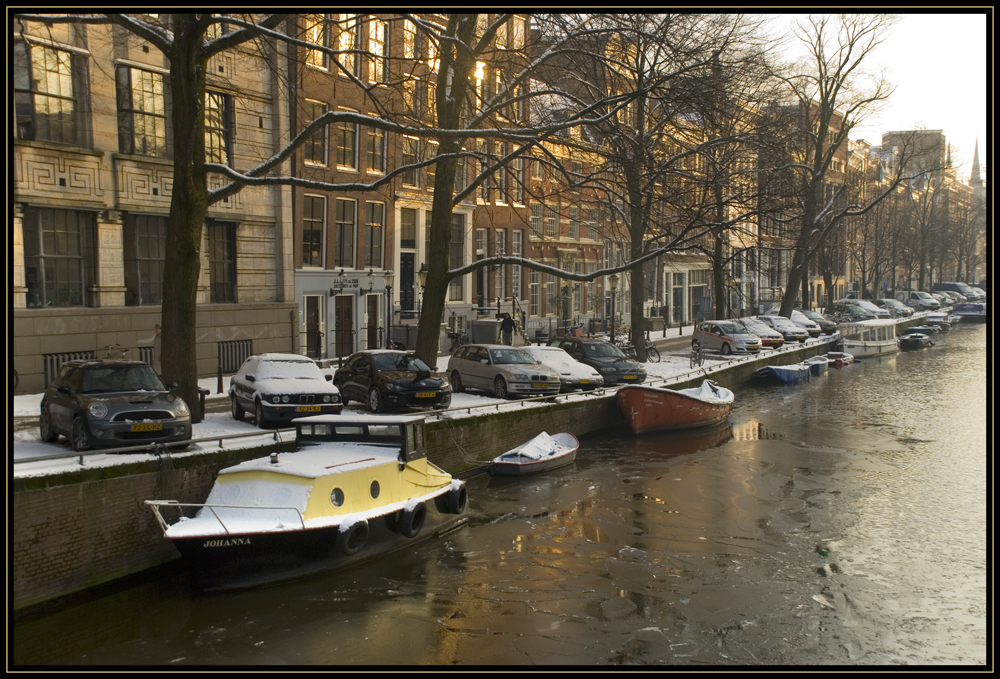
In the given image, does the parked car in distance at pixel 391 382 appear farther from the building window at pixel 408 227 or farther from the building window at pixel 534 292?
the building window at pixel 534 292

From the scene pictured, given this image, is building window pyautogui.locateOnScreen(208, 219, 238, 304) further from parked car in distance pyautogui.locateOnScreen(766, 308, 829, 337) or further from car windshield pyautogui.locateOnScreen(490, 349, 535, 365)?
parked car in distance pyautogui.locateOnScreen(766, 308, 829, 337)

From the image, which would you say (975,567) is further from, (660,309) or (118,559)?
(660,309)

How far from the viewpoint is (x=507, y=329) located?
35156mm

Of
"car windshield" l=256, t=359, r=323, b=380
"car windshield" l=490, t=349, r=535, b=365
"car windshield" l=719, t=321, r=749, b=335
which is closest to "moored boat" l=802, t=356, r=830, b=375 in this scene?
"car windshield" l=719, t=321, r=749, b=335

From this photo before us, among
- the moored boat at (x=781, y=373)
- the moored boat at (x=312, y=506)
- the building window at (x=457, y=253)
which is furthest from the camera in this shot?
the building window at (x=457, y=253)

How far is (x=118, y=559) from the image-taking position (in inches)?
472

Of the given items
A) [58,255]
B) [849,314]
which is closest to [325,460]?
[58,255]

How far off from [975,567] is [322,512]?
34.5 ft

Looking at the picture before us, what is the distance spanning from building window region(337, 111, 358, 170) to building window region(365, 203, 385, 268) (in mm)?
1782

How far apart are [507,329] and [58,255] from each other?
57.6 ft

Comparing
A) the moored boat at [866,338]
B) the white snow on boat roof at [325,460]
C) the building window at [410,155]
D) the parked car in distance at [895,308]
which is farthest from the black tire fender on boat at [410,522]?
the parked car in distance at [895,308]

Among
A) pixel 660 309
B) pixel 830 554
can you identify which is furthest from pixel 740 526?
pixel 660 309

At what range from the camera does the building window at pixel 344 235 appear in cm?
3183

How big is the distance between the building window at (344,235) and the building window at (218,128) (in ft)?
19.5
